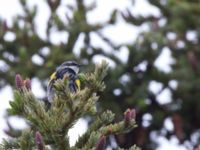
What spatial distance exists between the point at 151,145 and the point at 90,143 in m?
4.52

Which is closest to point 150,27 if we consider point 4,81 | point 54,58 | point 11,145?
→ point 54,58

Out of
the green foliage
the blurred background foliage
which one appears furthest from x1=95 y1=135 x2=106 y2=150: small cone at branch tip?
the blurred background foliage

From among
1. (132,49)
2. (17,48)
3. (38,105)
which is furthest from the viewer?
(17,48)

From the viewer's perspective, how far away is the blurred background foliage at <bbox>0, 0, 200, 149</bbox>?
21.4 feet

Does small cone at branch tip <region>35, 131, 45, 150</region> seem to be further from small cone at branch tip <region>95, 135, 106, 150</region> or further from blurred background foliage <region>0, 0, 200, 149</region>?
blurred background foliage <region>0, 0, 200, 149</region>

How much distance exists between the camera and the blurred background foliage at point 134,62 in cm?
652

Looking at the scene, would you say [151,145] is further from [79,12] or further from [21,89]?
[21,89]

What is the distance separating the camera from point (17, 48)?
22.5ft

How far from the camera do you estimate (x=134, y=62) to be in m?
6.54

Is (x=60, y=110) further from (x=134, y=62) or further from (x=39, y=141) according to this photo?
(x=134, y=62)

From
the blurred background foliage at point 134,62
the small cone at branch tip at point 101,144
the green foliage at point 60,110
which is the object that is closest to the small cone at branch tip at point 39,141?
the green foliage at point 60,110

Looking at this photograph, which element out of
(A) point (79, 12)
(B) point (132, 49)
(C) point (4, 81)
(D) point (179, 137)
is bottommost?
(D) point (179, 137)

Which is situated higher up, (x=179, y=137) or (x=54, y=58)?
(x=54, y=58)

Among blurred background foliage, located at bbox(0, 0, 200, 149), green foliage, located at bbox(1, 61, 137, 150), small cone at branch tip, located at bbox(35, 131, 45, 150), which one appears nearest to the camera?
small cone at branch tip, located at bbox(35, 131, 45, 150)
